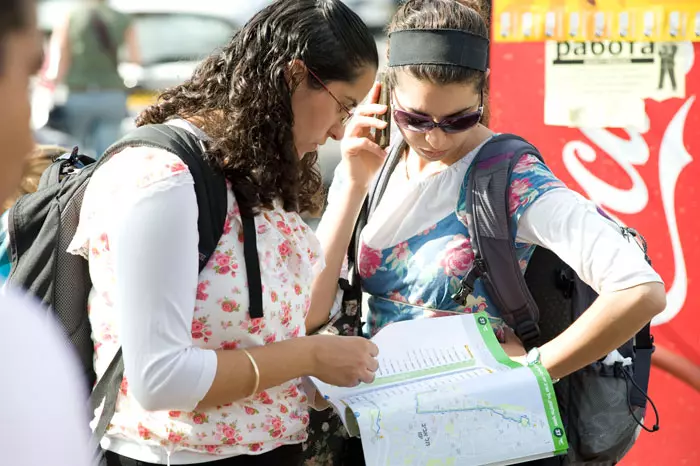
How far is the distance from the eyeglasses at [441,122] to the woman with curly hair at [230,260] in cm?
29

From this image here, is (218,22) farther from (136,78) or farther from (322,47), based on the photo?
(322,47)

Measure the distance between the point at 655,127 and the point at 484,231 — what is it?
1.31m

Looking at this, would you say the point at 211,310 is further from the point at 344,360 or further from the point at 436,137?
the point at 436,137

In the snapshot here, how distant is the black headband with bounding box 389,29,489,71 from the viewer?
193 centimetres

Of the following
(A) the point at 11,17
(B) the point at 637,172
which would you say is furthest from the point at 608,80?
(A) the point at 11,17

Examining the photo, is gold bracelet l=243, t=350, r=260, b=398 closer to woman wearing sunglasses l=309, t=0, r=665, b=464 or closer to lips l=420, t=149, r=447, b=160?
woman wearing sunglasses l=309, t=0, r=665, b=464

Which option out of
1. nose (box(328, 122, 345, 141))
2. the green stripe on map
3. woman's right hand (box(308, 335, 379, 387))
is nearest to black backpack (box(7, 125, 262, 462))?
woman's right hand (box(308, 335, 379, 387))

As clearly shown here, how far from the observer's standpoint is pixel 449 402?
5.53ft

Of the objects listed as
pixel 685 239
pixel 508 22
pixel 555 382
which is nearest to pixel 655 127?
pixel 685 239

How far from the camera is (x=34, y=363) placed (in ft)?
2.06

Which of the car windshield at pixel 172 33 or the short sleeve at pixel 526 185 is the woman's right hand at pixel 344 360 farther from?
the car windshield at pixel 172 33

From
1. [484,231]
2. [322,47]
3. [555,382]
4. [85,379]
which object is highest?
[322,47]

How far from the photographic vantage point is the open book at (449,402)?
1.64 meters

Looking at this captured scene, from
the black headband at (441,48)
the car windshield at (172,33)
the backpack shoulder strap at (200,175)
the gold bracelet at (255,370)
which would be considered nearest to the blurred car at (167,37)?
the car windshield at (172,33)
